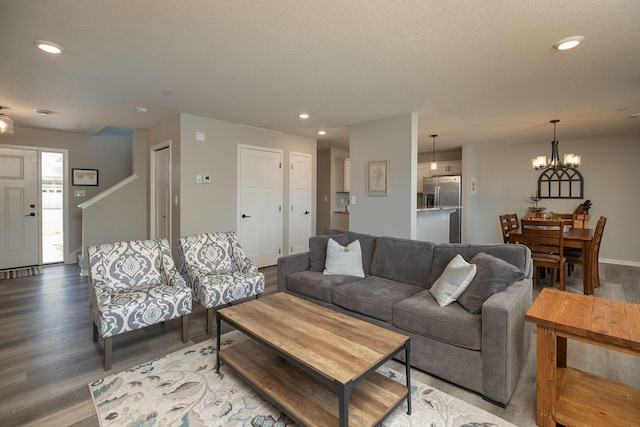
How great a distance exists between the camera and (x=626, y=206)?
5.80 metres

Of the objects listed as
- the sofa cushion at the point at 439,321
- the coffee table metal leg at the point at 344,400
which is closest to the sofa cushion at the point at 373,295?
the sofa cushion at the point at 439,321

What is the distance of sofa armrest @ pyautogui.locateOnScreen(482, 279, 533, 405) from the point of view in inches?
72.7

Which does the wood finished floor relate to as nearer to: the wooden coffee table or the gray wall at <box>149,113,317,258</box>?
the wooden coffee table

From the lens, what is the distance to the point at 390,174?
4.44 m

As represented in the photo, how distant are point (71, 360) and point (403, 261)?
113 inches

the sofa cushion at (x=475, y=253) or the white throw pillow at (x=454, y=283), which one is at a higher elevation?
the sofa cushion at (x=475, y=253)

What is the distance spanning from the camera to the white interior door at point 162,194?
15.7 ft

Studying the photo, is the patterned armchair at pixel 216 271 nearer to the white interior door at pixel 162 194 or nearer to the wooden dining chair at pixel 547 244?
the white interior door at pixel 162 194

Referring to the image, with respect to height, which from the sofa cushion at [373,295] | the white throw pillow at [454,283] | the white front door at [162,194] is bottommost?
the sofa cushion at [373,295]

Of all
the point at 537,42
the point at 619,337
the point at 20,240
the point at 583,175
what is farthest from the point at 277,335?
the point at 583,175

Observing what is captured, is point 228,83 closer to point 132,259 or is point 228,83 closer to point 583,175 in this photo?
point 132,259

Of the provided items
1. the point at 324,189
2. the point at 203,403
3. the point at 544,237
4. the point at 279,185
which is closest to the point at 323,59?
the point at 203,403

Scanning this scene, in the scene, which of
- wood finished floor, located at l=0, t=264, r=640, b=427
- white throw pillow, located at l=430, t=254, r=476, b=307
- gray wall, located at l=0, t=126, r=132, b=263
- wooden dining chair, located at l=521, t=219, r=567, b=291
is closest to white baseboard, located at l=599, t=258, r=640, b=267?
wood finished floor, located at l=0, t=264, r=640, b=427

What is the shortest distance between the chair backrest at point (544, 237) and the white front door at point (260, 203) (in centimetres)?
379
